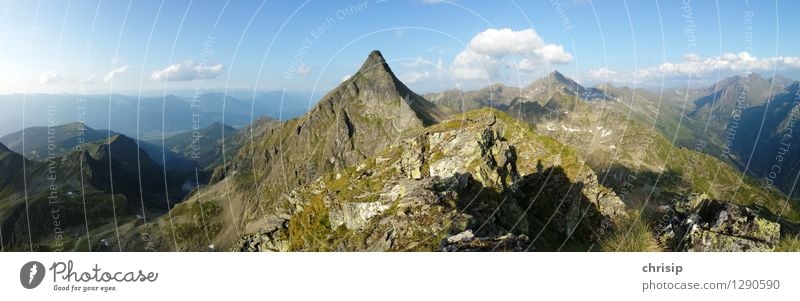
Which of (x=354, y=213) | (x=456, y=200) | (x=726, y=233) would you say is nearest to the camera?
(x=726, y=233)

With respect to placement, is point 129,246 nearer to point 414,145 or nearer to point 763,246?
point 414,145

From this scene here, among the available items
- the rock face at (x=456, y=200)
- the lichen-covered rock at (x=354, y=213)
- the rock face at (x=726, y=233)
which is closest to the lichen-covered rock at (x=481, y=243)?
the rock face at (x=456, y=200)

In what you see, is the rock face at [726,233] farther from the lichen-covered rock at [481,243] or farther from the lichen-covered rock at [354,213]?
the lichen-covered rock at [354,213]

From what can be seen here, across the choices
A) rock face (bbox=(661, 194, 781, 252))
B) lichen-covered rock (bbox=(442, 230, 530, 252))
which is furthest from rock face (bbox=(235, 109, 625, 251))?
rock face (bbox=(661, 194, 781, 252))

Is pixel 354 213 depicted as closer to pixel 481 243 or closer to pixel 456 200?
pixel 456 200

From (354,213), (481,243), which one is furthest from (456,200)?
(481,243)
